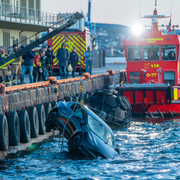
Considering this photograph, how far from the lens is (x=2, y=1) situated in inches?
1375

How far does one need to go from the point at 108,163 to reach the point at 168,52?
10.1 metres

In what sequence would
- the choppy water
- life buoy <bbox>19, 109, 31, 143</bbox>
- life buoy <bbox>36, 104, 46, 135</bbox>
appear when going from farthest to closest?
1. life buoy <bbox>36, 104, 46, 135</bbox>
2. life buoy <bbox>19, 109, 31, 143</bbox>
3. the choppy water

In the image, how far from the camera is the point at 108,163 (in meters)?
9.13

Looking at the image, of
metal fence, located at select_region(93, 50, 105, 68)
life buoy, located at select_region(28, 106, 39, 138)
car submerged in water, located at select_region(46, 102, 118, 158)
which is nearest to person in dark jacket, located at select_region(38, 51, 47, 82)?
life buoy, located at select_region(28, 106, 39, 138)

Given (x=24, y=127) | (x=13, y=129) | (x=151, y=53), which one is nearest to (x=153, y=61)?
(x=151, y=53)

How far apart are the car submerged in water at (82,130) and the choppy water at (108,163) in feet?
0.78

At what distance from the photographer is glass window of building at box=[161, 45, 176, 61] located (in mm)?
18062

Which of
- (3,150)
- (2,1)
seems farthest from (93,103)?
(2,1)

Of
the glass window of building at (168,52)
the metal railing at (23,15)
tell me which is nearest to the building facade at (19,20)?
the metal railing at (23,15)

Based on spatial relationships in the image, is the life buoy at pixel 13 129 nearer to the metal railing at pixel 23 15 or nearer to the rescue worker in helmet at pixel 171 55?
the rescue worker in helmet at pixel 171 55

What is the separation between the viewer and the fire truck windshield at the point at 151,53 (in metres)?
18.2

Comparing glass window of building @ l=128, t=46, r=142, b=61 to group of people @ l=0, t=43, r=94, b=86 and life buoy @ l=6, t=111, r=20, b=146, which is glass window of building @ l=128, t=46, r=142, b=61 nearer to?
group of people @ l=0, t=43, r=94, b=86

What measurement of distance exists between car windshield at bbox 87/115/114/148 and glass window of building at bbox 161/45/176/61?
9124 mm

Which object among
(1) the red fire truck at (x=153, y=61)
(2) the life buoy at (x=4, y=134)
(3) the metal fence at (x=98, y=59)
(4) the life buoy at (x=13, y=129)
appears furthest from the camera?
(3) the metal fence at (x=98, y=59)
